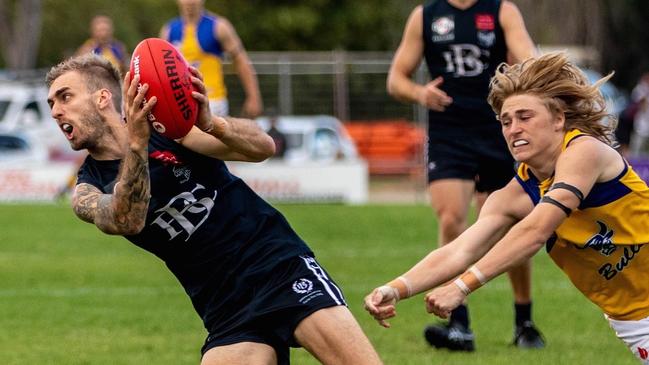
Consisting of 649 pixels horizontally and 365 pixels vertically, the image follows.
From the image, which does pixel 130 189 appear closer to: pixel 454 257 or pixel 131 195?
pixel 131 195

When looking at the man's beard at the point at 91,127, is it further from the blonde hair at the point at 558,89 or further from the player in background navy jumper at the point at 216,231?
the blonde hair at the point at 558,89

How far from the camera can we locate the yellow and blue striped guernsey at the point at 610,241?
548 cm

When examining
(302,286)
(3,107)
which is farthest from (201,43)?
(3,107)

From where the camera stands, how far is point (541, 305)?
10273 millimetres

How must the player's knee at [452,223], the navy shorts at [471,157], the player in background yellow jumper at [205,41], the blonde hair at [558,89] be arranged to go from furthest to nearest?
the player in background yellow jumper at [205,41] < the navy shorts at [471,157] < the player's knee at [452,223] < the blonde hair at [558,89]

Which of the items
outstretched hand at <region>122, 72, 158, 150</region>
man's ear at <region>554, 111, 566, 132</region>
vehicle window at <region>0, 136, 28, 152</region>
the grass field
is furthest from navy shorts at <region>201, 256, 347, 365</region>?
vehicle window at <region>0, 136, 28, 152</region>

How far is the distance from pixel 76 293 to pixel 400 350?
3846mm

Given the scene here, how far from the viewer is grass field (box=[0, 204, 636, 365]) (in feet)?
26.5

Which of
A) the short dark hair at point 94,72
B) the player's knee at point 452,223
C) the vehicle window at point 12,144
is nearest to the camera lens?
the short dark hair at point 94,72

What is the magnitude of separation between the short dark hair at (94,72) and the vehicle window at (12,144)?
22.2 metres

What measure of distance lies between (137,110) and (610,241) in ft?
6.52

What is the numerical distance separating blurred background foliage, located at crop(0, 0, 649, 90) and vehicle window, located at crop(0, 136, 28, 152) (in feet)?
39.4

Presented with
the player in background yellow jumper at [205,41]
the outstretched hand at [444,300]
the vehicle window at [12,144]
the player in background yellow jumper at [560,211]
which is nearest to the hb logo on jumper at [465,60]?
the player in background yellow jumper at [560,211]

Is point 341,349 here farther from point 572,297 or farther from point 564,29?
point 564,29
